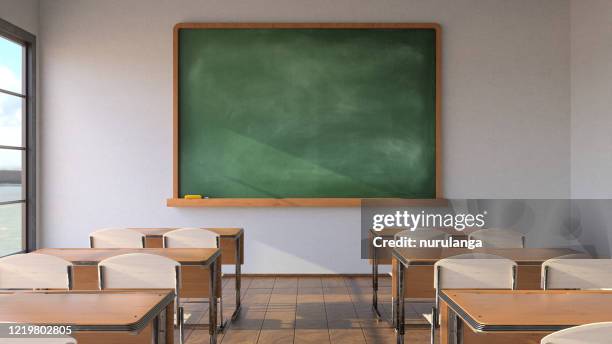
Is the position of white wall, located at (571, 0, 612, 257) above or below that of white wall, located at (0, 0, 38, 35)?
below

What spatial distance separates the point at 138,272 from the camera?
3375mm

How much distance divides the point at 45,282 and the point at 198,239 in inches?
62.0

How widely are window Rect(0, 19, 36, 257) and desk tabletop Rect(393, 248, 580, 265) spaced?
453 centimetres

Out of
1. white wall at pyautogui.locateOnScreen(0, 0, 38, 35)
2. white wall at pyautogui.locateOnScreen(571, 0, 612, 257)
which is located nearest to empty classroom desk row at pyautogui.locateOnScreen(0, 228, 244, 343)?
white wall at pyautogui.locateOnScreen(0, 0, 38, 35)

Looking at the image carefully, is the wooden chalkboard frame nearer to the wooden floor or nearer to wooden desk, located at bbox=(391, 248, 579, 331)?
the wooden floor

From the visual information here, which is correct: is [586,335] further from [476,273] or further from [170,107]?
[170,107]

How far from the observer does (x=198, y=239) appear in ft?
16.0

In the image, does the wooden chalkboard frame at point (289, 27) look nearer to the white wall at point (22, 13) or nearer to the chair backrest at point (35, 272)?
the white wall at point (22, 13)

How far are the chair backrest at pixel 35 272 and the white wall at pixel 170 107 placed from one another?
366 cm

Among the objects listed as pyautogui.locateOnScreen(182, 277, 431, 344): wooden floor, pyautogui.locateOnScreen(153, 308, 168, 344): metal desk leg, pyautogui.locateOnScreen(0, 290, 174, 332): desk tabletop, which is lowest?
pyautogui.locateOnScreen(182, 277, 431, 344): wooden floor

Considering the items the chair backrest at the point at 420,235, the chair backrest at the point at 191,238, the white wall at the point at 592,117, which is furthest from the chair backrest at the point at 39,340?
the white wall at the point at 592,117

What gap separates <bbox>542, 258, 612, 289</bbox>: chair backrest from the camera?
333 cm

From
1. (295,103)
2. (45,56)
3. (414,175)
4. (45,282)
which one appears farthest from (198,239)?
(45,56)

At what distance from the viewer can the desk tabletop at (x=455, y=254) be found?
149 inches
